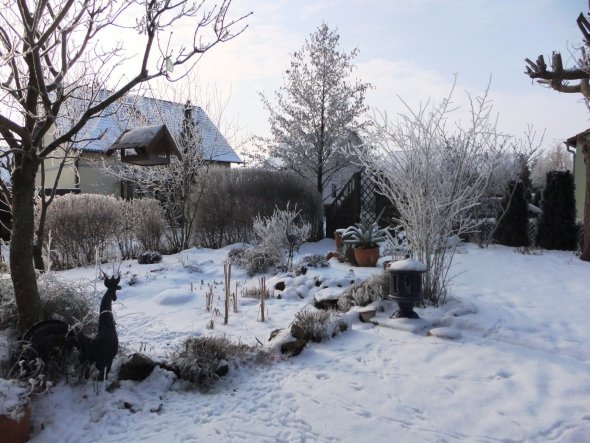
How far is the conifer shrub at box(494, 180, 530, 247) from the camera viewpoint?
10500mm

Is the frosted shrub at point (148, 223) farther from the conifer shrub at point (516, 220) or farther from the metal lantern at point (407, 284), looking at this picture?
the conifer shrub at point (516, 220)

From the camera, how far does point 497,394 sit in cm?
302

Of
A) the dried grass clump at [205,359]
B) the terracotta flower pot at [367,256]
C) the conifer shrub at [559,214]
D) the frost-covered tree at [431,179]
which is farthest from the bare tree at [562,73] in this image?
the conifer shrub at [559,214]

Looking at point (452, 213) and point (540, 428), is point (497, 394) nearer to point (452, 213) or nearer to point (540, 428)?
point (540, 428)

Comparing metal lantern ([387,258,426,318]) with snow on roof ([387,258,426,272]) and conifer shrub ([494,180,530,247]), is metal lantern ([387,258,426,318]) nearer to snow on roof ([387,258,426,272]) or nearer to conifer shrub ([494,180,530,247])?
snow on roof ([387,258,426,272])

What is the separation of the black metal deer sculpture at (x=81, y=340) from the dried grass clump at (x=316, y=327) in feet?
5.31

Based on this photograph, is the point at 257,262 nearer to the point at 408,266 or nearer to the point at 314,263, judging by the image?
the point at 314,263

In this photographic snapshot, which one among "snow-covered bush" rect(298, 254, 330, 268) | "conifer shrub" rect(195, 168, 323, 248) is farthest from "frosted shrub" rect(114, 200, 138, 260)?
"snow-covered bush" rect(298, 254, 330, 268)

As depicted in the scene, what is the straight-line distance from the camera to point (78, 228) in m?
8.49

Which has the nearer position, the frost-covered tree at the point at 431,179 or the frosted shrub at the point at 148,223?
the frost-covered tree at the point at 431,179

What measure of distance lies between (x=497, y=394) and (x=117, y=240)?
26.7 feet

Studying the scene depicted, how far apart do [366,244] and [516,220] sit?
15.6 ft

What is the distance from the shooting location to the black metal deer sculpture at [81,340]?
9.51ft

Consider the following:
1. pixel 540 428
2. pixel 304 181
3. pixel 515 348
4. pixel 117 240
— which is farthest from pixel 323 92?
pixel 540 428
